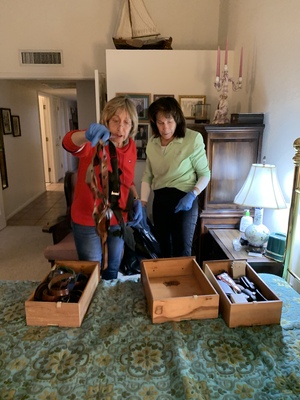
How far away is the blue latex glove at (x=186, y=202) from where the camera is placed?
75.5 inches

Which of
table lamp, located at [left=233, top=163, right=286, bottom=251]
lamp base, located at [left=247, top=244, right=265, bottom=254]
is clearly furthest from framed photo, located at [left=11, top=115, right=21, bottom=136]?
lamp base, located at [left=247, top=244, right=265, bottom=254]

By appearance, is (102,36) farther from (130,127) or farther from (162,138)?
(130,127)

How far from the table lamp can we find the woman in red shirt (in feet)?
2.23

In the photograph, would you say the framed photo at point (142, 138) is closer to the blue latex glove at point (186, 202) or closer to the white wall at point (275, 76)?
the white wall at point (275, 76)

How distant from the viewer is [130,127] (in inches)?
53.5

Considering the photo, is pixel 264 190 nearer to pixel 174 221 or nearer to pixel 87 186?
pixel 174 221

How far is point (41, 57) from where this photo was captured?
3396 mm

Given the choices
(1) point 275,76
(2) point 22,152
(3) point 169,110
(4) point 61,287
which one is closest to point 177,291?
(4) point 61,287

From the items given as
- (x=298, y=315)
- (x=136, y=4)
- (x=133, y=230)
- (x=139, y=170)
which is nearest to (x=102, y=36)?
(x=136, y=4)

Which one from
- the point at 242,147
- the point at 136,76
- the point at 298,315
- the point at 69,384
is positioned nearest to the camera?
the point at 69,384

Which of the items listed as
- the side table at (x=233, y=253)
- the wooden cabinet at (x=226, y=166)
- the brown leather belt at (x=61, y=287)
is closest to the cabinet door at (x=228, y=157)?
the wooden cabinet at (x=226, y=166)

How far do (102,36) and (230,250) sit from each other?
2.77m

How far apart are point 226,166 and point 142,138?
42.5 inches

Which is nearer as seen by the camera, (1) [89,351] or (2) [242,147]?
(1) [89,351]
